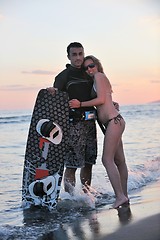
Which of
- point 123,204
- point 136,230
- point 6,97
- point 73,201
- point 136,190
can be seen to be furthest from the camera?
point 6,97

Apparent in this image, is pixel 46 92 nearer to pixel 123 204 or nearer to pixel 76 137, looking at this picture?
pixel 76 137

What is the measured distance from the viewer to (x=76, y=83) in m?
4.98

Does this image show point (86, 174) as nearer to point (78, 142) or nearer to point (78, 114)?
point (78, 142)

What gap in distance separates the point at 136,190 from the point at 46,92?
67.6 inches

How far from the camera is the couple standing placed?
472cm

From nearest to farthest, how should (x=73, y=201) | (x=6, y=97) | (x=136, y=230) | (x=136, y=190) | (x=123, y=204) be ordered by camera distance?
(x=136, y=230) → (x=123, y=204) → (x=73, y=201) → (x=136, y=190) → (x=6, y=97)

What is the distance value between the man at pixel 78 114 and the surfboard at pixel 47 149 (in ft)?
0.39

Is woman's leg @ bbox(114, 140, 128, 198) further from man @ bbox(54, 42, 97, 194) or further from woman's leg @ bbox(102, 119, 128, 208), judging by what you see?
man @ bbox(54, 42, 97, 194)

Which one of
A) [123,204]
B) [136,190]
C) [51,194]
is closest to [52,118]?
[51,194]

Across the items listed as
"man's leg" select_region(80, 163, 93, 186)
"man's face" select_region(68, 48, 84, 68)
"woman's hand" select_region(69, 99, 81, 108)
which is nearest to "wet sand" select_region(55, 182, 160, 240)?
"man's leg" select_region(80, 163, 93, 186)

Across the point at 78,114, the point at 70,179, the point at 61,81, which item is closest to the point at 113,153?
the point at 78,114

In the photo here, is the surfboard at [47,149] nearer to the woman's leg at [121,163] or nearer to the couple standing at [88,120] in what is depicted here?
the couple standing at [88,120]

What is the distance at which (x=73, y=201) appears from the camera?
5.10 m

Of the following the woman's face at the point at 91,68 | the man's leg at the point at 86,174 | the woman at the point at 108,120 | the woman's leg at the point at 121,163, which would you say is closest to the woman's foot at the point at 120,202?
the woman at the point at 108,120
